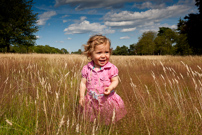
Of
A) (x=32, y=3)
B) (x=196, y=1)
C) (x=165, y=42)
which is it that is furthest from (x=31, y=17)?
(x=165, y=42)

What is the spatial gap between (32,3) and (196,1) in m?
24.9

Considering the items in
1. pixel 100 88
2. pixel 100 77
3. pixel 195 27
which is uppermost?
pixel 195 27

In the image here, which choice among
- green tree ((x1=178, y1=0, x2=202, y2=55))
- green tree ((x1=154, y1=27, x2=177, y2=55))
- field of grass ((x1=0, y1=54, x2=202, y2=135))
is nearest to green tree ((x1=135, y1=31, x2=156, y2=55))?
green tree ((x1=154, y1=27, x2=177, y2=55))

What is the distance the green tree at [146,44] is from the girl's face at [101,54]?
169ft

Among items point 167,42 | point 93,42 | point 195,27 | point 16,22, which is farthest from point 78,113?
point 167,42

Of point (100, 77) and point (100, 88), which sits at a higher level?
point (100, 77)

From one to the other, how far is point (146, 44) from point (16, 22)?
4375cm

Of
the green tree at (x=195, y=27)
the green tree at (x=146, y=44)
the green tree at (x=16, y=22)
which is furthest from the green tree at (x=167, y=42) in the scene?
the green tree at (x=16, y=22)

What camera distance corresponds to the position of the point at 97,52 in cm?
226

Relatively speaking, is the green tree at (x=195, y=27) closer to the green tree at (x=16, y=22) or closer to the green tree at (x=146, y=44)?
the green tree at (x=16, y=22)

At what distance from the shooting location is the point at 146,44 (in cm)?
5594

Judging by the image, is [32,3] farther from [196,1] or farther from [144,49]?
[144,49]

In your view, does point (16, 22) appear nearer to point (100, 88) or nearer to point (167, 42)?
point (100, 88)

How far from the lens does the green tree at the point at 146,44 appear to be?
5256 cm
